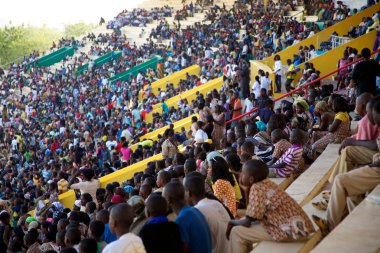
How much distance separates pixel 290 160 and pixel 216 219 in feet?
9.07

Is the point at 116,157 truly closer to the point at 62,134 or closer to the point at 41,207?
the point at 41,207

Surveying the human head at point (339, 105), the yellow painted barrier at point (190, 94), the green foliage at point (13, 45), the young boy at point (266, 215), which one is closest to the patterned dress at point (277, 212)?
the young boy at point (266, 215)

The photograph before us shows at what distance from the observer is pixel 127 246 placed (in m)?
4.82

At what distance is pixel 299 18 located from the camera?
91.6ft

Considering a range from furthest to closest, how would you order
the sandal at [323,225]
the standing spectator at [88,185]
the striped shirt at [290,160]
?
1. the standing spectator at [88,185]
2. the striped shirt at [290,160]
3. the sandal at [323,225]

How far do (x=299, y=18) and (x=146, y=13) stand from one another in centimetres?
1779

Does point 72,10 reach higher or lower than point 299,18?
lower

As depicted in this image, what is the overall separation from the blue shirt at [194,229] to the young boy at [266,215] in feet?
1.35

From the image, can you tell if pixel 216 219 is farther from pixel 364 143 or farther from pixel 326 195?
pixel 364 143

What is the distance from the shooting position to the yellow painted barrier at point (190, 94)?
76.9 feet

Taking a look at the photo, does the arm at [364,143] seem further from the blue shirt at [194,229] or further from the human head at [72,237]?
the human head at [72,237]

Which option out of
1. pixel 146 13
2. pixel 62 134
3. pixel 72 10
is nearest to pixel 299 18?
pixel 62 134

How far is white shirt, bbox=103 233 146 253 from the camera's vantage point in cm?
481

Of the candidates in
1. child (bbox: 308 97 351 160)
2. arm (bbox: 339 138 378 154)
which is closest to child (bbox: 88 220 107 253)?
arm (bbox: 339 138 378 154)
